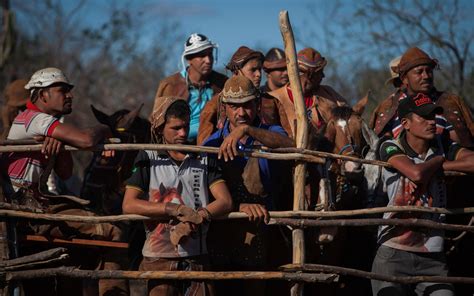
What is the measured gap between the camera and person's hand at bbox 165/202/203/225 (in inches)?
251

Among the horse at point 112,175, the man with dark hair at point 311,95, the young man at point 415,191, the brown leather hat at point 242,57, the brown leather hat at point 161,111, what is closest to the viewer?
the brown leather hat at point 161,111

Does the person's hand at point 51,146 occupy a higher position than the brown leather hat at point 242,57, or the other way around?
the brown leather hat at point 242,57

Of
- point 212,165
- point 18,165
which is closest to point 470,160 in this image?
point 212,165

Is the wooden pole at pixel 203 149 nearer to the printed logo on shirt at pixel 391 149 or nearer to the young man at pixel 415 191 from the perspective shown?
the printed logo on shirt at pixel 391 149

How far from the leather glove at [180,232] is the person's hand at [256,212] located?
1.48 ft

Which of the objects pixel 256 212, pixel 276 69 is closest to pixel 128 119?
pixel 276 69

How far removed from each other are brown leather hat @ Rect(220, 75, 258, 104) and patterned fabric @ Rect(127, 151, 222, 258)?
0.58 metres

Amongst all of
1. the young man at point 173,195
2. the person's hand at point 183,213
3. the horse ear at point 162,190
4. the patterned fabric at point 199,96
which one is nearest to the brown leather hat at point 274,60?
the patterned fabric at point 199,96

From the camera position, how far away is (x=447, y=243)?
8.18 metres

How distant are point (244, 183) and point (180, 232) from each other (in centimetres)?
80

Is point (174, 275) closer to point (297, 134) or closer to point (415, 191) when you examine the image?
point (297, 134)

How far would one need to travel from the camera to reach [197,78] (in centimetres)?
955

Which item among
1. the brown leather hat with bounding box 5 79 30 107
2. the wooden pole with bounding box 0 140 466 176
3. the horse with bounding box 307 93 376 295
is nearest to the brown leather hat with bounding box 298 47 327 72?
the horse with bounding box 307 93 376 295

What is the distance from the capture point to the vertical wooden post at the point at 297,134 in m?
6.93
